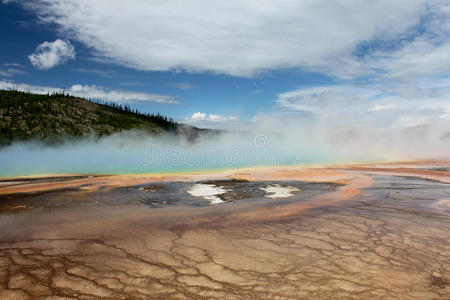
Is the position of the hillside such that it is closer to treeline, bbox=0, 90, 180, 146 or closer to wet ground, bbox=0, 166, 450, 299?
treeline, bbox=0, 90, 180, 146

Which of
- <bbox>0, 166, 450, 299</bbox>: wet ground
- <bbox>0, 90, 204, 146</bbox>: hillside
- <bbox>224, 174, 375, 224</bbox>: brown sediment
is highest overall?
<bbox>0, 90, 204, 146</bbox>: hillside

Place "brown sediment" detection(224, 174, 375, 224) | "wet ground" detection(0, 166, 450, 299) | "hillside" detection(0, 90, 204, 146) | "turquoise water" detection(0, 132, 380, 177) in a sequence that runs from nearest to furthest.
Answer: "wet ground" detection(0, 166, 450, 299) → "brown sediment" detection(224, 174, 375, 224) → "turquoise water" detection(0, 132, 380, 177) → "hillside" detection(0, 90, 204, 146)

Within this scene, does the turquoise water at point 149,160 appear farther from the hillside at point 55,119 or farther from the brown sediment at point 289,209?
the brown sediment at point 289,209

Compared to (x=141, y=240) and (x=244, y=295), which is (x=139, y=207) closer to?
(x=141, y=240)

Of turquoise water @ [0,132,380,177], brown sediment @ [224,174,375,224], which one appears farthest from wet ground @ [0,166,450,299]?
turquoise water @ [0,132,380,177]

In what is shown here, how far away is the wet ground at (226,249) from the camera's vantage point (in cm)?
296

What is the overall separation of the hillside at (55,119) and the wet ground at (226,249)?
52.5m

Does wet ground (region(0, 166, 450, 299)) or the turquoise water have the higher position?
the turquoise water

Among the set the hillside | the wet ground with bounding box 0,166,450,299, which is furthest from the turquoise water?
the wet ground with bounding box 0,166,450,299

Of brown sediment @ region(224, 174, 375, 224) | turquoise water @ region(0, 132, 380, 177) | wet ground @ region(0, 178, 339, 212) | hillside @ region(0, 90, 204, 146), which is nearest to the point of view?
brown sediment @ region(224, 174, 375, 224)

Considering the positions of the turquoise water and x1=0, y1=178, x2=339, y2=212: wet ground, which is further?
the turquoise water

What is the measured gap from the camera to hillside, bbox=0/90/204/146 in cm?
5566

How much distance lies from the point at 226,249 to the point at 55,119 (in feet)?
232

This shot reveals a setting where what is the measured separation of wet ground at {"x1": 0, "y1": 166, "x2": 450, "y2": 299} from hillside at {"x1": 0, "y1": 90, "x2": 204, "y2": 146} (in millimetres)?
52512
